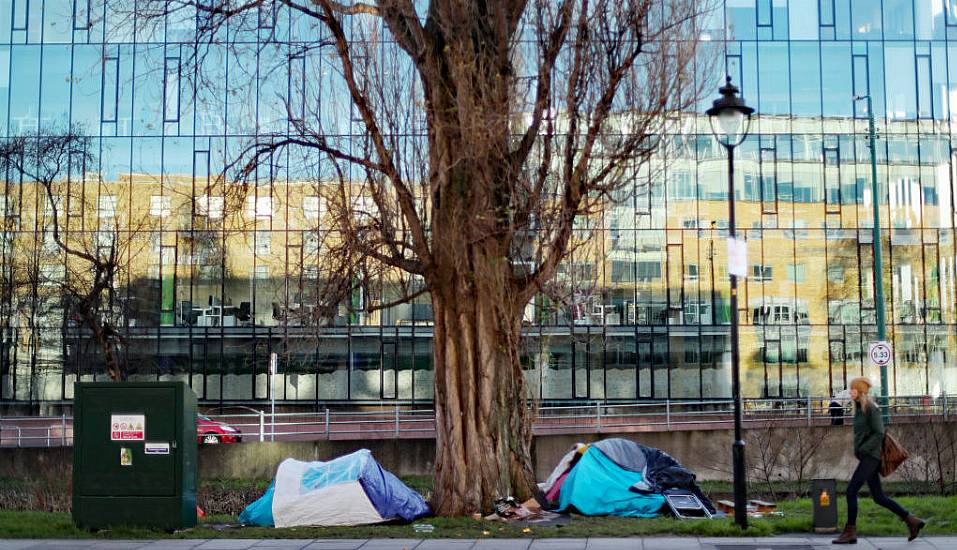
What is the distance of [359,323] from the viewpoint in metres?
44.0

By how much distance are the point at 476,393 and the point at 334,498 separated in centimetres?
291

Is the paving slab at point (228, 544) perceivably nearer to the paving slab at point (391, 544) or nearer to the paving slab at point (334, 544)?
the paving slab at point (334, 544)

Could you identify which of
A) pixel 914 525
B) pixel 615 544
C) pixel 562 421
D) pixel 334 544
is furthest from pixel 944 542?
pixel 562 421

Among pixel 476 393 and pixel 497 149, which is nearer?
pixel 497 149

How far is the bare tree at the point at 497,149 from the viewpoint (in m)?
16.9

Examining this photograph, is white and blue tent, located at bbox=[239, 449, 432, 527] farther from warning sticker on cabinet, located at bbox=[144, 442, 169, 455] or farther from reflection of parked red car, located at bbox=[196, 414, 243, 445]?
reflection of parked red car, located at bbox=[196, 414, 243, 445]

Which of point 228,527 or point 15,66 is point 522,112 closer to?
point 228,527

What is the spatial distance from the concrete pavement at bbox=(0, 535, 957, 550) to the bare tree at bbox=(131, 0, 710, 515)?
12.3 feet

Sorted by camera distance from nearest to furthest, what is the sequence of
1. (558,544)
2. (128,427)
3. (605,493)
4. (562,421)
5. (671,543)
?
1. (671,543)
2. (558,544)
3. (128,427)
4. (605,493)
5. (562,421)

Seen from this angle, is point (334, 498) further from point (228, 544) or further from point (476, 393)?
point (476, 393)

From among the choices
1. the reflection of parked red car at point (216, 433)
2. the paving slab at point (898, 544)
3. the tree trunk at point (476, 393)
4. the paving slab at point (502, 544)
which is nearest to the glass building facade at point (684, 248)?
the reflection of parked red car at point (216, 433)

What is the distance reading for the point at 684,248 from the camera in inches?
1711

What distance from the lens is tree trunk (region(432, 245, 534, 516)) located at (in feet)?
57.7

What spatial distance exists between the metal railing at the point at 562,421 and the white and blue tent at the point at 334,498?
40.4ft
